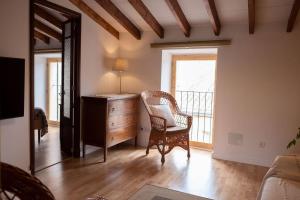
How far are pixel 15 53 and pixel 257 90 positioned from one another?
331 centimetres

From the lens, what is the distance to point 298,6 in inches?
124

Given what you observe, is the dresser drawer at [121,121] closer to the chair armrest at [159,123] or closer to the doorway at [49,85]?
the chair armrest at [159,123]

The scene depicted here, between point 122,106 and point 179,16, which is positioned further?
point 122,106

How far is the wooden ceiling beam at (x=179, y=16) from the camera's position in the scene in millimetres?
3580

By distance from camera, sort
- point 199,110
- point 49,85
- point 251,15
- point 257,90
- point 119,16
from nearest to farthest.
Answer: point 251,15, point 257,90, point 119,16, point 199,110, point 49,85

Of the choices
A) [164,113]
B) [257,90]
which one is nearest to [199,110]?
[164,113]

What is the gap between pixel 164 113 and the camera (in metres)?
4.29

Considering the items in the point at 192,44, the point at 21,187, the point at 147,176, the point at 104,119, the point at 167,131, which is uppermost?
the point at 192,44

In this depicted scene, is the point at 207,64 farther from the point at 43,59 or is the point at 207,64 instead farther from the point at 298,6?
the point at 43,59

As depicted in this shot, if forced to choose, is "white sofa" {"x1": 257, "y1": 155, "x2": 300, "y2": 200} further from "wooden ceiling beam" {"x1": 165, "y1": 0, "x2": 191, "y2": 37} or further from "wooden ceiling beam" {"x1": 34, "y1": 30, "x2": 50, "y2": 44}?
"wooden ceiling beam" {"x1": 34, "y1": 30, "x2": 50, "y2": 44}

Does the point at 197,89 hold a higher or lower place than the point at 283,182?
higher

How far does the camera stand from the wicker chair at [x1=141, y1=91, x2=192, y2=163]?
3957 mm

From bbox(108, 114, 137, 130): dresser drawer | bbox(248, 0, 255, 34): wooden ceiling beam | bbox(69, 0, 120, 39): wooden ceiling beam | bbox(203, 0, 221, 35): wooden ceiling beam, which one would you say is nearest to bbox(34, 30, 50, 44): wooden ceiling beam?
bbox(69, 0, 120, 39): wooden ceiling beam

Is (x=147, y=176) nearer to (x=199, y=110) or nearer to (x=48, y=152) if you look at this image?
(x=48, y=152)
